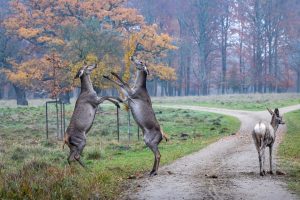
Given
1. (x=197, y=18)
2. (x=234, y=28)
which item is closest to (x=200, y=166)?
(x=197, y=18)

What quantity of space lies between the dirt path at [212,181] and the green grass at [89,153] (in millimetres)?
760

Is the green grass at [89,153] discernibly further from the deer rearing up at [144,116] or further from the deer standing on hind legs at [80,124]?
the deer rearing up at [144,116]

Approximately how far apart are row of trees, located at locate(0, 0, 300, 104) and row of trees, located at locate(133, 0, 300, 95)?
14cm

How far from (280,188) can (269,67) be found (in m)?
59.7

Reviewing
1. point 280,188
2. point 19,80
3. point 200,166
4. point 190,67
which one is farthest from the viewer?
point 190,67

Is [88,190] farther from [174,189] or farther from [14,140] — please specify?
[14,140]

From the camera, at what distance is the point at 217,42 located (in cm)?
Answer: 7412

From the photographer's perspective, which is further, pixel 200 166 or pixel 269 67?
pixel 269 67

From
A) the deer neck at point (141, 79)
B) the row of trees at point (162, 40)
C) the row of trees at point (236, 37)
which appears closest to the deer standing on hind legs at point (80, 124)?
the deer neck at point (141, 79)

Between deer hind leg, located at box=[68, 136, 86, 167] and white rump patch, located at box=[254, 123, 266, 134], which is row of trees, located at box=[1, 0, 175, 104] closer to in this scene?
deer hind leg, located at box=[68, 136, 86, 167]

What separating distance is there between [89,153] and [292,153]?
7886 mm

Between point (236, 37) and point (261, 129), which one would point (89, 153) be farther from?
point (236, 37)

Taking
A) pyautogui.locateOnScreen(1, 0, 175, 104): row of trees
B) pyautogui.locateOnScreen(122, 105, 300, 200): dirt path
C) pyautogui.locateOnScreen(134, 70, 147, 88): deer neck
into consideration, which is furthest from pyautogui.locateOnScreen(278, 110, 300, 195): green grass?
pyautogui.locateOnScreen(1, 0, 175, 104): row of trees

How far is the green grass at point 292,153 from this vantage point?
1400 centimetres
